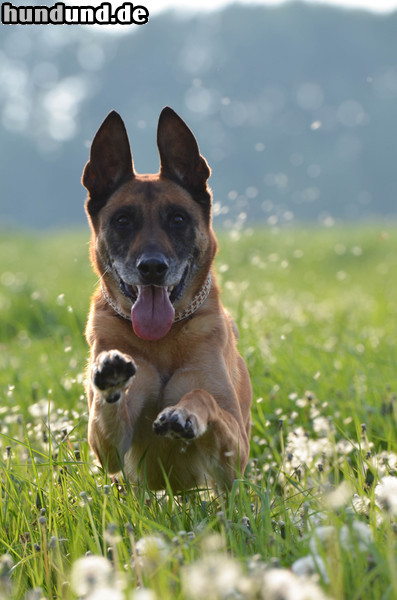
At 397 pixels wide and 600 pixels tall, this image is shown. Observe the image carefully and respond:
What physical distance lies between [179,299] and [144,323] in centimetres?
33

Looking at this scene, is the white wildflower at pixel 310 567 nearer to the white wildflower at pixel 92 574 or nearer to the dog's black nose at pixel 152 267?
the white wildflower at pixel 92 574

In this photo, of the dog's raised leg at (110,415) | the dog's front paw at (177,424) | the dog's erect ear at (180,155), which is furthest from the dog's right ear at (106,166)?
the dog's front paw at (177,424)

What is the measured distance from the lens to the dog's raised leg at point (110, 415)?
9.34ft

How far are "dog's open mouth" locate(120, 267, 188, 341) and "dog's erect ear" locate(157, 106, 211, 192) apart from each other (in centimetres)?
70

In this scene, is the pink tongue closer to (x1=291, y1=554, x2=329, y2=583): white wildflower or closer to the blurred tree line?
Result: (x1=291, y1=554, x2=329, y2=583): white wildflower

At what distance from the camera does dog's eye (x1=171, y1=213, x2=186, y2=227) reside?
12.0 feet

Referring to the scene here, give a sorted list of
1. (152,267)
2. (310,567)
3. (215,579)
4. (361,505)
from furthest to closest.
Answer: (152,267) < (361,505) < (310,567) < (215,579)

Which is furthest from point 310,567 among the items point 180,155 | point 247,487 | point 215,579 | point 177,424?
point 180,155

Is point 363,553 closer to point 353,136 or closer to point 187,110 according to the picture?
point 187,110

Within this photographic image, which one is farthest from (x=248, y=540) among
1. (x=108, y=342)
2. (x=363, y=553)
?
(x=108, y=342)

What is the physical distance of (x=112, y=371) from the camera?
2.82 m

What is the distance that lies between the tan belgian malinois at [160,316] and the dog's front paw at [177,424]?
0.11 metres

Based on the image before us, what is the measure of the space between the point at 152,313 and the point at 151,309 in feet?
0.08

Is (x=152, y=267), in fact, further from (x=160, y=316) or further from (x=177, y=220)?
(x=177, y=220)
